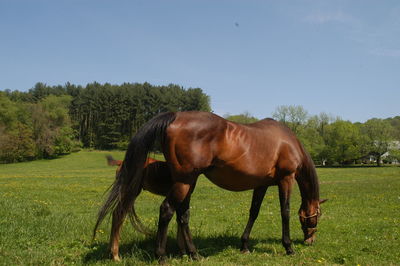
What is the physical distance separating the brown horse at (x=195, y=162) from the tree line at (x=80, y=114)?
63143 millimetres

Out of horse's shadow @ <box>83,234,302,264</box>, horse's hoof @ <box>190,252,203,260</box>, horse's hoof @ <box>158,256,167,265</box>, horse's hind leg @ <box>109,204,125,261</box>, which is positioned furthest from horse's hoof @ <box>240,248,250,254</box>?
horse's hind leg @ <box>109,204,125,261</box>

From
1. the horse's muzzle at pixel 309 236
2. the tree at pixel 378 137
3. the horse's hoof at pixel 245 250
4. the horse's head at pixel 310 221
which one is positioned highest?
the tree at pixel 378 137

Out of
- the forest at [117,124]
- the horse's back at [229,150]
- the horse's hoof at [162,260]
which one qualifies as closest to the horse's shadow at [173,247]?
the horse's hoof at [162,260]

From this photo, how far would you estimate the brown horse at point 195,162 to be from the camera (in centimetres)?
476

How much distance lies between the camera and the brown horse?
476cm

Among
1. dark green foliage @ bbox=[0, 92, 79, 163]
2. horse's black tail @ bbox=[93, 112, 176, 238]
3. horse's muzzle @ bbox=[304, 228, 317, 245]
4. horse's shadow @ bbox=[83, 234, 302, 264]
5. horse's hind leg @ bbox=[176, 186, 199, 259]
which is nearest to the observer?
horse's black tail @ bbox=[93, 112, 176, 238]

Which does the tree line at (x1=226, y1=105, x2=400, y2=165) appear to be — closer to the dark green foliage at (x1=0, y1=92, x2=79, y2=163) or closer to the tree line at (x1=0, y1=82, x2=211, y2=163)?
the tree line at (x1=0, y1=82, x2=211, y2=163)

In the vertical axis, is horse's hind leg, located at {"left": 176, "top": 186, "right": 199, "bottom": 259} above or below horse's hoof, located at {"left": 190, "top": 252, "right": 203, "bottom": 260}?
above

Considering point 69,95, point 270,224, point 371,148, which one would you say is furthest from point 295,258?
point 69,95

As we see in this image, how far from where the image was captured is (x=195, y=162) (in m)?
4.74

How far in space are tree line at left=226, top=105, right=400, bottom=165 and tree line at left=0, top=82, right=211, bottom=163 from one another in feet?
80.1

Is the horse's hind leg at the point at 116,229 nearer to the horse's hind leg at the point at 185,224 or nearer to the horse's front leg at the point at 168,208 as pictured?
the horse's front leg at the point at 168,208

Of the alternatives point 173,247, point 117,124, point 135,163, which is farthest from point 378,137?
point 135,163

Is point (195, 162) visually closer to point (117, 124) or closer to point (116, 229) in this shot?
point (116, 229)
